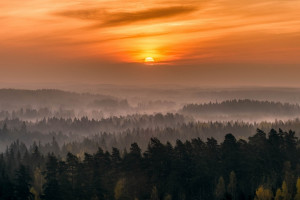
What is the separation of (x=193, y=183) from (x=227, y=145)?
41.7 ft

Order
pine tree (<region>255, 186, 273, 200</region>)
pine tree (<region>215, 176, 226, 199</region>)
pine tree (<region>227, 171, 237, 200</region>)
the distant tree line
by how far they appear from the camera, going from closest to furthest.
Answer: pine tree (<region>255, 186, 273, 200</region>) → the distant tree line → pine tree (<region>215, 176, 226, 199</region>) → pine tree (<region>227, 171, 237, 200</region>)

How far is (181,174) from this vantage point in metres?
85.0

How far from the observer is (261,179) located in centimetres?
8700

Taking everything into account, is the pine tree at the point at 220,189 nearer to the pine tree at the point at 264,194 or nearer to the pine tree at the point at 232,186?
the pine tree at the point at 232,186

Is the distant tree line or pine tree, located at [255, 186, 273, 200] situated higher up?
the distant tree line

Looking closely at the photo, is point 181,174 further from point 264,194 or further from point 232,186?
point 264,194

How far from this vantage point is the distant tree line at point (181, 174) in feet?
261

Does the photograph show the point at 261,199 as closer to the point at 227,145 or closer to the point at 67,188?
the point at 227,145

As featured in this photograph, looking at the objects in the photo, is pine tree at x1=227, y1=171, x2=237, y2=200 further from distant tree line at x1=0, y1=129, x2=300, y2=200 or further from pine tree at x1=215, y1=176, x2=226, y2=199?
pine tree at x1=215, y1=176, x2=226, y2=199

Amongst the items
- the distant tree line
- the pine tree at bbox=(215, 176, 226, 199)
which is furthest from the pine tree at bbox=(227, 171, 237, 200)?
the pine tree at bbox=(215, 176, 226, 199)

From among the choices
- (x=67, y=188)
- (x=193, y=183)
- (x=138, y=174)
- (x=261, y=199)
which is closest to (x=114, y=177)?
(x=138, y=174)

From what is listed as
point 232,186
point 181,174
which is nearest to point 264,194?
point 232,186

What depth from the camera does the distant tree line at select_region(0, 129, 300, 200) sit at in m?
79.4

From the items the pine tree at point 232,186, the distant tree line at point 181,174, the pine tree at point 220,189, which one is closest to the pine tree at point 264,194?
the distant tree line at point 181,174
